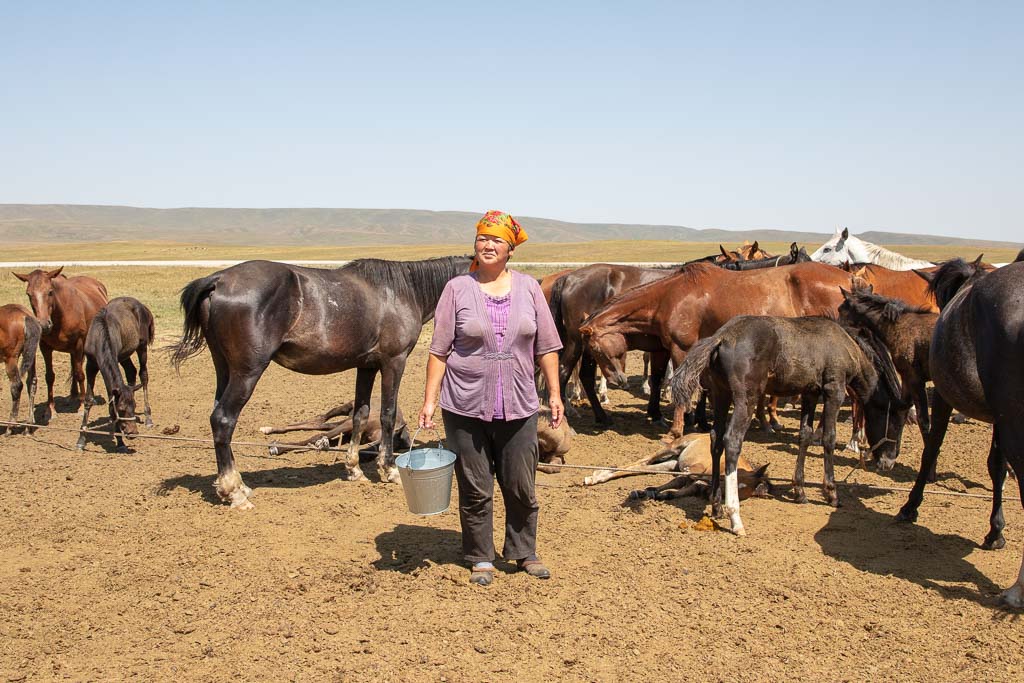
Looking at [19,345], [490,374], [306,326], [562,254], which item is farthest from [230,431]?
[562,254]

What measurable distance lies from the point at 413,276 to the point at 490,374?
3.56 m

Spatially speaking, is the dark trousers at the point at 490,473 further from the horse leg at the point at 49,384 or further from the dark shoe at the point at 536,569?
the horse leg at the point at 49,384

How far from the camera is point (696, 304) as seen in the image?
10578mm

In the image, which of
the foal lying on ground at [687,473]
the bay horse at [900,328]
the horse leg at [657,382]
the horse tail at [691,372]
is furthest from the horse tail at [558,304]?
the horse tail at [691,372]

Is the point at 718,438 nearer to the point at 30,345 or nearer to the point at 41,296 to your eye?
the point at 30,345

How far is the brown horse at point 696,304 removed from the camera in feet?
34.5

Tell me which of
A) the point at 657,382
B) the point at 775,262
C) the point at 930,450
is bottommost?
the point at 657,382

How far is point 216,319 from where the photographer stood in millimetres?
7289

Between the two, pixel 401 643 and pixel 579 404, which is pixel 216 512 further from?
pixel 579 404

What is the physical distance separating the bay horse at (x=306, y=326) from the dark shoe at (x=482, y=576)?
9.19 feet

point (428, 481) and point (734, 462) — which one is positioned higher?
point (428, 481)

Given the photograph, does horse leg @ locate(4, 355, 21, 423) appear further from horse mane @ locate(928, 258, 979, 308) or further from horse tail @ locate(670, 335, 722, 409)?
horse mane @ locate(928, 258, 979, 308)

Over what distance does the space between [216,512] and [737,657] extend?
480 centimetres

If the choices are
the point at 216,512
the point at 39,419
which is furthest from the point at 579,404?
the point at 39,419
